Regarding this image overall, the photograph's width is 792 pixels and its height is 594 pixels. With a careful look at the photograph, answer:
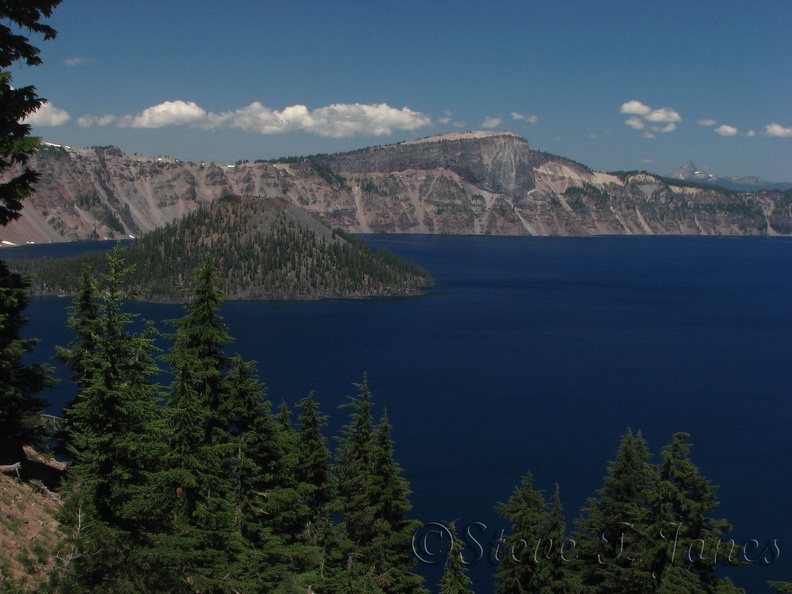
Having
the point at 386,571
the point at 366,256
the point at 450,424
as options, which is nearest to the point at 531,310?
the point at 366,256

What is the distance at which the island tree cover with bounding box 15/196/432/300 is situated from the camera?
14762 centimetres

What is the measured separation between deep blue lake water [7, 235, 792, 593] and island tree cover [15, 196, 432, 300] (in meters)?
10.9

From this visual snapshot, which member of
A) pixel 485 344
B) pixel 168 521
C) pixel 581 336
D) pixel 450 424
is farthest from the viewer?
pixel 581 336

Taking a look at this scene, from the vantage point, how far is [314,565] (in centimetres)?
2061

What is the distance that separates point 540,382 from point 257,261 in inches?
3745

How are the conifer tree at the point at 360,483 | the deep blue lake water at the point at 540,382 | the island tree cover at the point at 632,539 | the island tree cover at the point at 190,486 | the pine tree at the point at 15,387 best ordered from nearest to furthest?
the island tree cover at the point at 190,486, the pine tree at the point at 15,387, the island tree cover at the point at 632,539, the conifer tree at the point at 360,483, the deep blue lake water at the point at 540,382

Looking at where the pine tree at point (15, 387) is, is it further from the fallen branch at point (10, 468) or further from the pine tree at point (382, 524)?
the pine tree at point (382, 524)

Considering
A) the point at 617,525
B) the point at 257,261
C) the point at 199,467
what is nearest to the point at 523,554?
the point at 617,525

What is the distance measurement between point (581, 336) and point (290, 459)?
288 feet

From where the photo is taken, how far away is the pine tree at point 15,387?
60.1ft

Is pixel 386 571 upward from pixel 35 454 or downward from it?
downward

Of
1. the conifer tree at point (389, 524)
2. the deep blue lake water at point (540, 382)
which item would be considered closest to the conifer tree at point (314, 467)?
the conifer tree at point (389, 524)

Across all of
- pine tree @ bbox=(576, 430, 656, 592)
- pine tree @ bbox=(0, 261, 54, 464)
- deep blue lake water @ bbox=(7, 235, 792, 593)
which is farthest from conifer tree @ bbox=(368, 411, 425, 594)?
deep blue lake water @ bbox=(7, 235, 792, 593)

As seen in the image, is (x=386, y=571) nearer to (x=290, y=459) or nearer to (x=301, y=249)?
(x=290, y=459)
